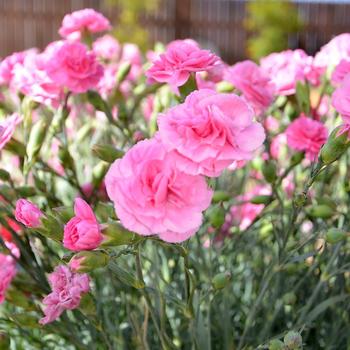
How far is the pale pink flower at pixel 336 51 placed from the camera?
3.96 ft

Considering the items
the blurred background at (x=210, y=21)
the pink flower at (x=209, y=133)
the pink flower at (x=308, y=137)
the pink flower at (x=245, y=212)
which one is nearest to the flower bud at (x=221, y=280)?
the pink flower at (x=209, y=133)

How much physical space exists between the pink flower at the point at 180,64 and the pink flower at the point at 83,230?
22 centimetres

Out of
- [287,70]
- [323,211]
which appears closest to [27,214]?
[323,211]

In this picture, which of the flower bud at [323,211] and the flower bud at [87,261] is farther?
the flower bud at [323,211]

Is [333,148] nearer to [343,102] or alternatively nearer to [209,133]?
[343,102]

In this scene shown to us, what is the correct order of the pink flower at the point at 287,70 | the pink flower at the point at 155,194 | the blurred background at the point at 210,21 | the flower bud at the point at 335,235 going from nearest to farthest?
the pink flower at the point at 155,194 < the flower bud at the point at 335,235 < the pink flower at the point at 287,70 < the blurred background at the point at 210,21

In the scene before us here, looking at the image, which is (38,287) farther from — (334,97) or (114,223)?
(334,97)

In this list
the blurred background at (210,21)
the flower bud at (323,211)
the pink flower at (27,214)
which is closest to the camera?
the pink flower at (27,214)

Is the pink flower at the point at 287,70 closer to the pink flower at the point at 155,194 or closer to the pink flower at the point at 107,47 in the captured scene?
the pink flower at the point at 155,194

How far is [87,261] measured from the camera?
680 mm

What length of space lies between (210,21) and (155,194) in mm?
7948

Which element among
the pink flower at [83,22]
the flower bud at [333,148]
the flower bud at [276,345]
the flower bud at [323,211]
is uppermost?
the pink flower at [83,22]

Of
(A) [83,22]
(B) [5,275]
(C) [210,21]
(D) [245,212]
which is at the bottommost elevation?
(C) [210,21]

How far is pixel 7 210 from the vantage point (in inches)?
37.8
